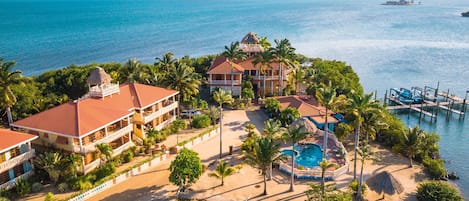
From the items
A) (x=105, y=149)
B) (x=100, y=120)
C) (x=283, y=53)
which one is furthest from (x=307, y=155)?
(x=100, y=120)

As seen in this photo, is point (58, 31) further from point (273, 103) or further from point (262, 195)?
point (262, 195)

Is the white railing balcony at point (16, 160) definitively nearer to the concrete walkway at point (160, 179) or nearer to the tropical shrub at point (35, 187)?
the tropical shrub at point (35, 187)

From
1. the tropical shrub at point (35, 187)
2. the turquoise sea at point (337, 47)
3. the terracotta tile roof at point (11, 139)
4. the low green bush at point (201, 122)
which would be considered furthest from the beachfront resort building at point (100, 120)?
the turquoise sea at point (337, 47)

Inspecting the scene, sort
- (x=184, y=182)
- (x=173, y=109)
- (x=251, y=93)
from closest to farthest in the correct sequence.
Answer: (x=184, y=182), (x=173, y=109), (x=251, y=93)

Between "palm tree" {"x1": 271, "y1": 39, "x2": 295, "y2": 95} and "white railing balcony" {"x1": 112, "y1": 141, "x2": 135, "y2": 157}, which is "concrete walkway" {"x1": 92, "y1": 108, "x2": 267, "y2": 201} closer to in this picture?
"white railing balcony" {"x1": 112, "y1": 141, "x2": 135, "y2": 157}

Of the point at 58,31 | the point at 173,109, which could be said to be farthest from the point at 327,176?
the point at 58,31

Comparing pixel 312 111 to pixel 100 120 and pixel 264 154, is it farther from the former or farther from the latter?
pixel 100 120
